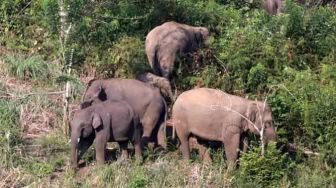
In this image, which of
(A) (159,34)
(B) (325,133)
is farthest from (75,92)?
(B) (325,133)

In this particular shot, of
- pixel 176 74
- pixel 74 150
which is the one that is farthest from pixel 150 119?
pixel 176 74

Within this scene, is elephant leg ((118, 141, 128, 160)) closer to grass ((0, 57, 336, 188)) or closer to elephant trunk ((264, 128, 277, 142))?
grass ((0, 57, 336, 188))

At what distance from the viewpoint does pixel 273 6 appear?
52.2 feet

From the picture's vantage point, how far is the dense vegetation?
10500 mm

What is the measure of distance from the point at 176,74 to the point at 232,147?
2.49 m

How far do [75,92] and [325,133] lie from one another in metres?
3.36

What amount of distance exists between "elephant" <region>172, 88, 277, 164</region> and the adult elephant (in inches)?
14.3

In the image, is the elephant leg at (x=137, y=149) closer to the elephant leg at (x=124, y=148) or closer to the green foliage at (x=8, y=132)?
the elephant leg at (x=124, y=148)

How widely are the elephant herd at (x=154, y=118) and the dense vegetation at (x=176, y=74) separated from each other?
0.26 meters

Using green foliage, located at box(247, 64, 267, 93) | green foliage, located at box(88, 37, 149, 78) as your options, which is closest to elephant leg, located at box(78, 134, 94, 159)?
green foliage, located at box(88, 37, 149, 78)

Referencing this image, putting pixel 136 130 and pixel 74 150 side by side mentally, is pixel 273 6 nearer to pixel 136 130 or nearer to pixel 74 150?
pixel 136 130

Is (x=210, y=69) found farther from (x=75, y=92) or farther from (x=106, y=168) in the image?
(x=106, y=168)

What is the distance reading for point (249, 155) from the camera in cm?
1053

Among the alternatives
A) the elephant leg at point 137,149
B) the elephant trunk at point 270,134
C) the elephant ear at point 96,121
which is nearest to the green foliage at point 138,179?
the elephant leg at point 137,149
